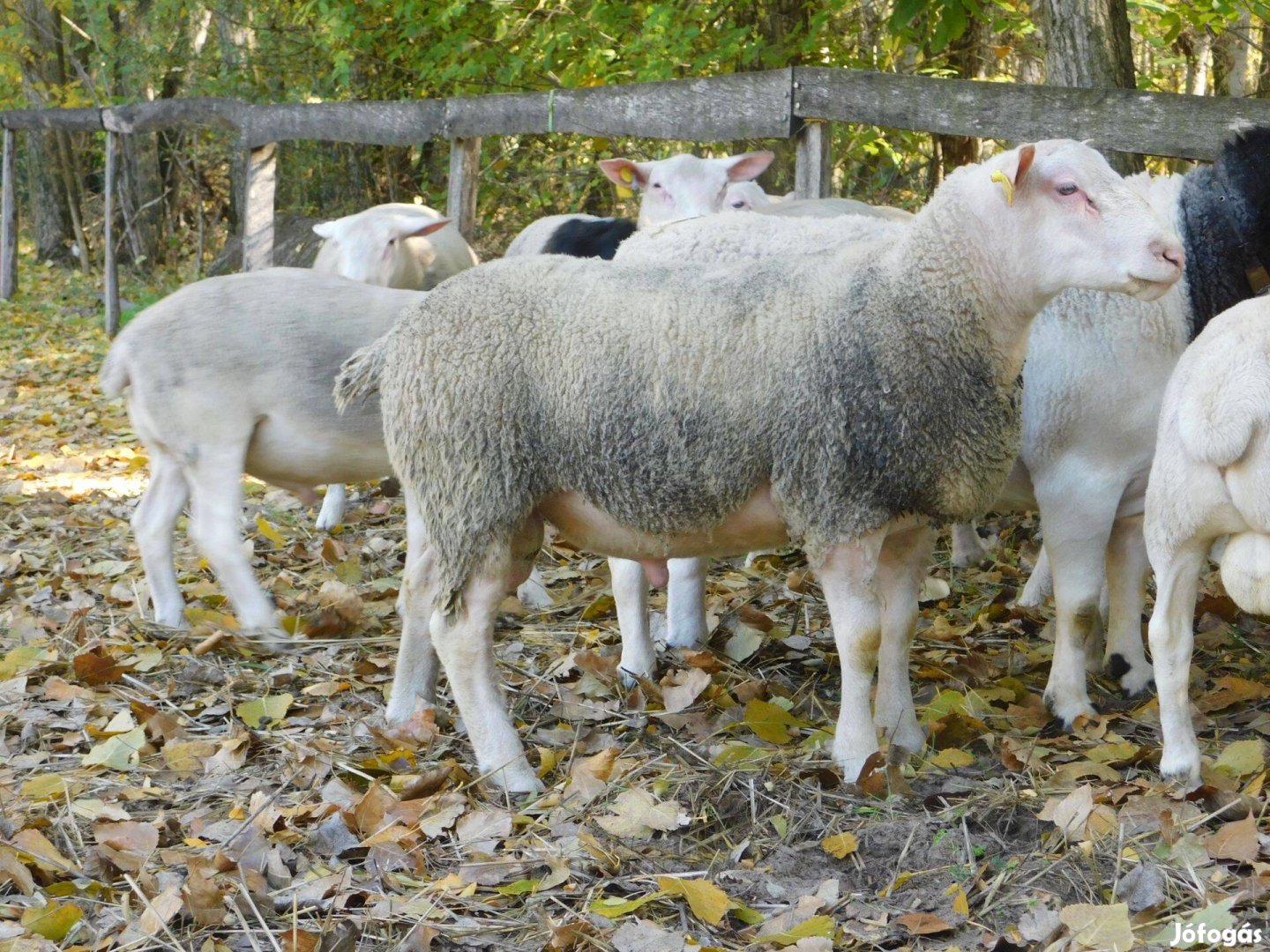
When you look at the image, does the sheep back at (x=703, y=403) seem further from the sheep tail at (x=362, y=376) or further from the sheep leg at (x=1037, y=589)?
the sheep leg at (x=1037, y=589)

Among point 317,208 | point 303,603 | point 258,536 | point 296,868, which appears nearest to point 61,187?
point 317,208

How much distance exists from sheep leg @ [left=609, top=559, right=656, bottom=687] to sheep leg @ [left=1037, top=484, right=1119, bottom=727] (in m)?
1.27

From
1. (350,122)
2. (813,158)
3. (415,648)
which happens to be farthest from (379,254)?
(350,122)

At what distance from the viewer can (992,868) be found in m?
3.13

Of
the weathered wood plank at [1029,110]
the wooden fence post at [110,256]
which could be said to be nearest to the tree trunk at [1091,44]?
the weathered wood plank at [1029,110]

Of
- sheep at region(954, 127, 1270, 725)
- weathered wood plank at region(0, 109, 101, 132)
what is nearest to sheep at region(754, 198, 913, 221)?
sheep at region(954, 127, 1270, 725)

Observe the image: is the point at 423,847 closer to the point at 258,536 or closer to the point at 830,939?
the point at 830,939

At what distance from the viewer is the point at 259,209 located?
34.5 ft

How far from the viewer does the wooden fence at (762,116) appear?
5242 mm

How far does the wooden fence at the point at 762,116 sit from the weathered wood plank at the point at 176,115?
6cm

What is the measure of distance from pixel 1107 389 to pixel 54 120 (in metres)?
13.6

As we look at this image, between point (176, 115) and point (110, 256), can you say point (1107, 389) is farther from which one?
point (110, 256)

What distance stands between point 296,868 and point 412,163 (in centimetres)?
1239

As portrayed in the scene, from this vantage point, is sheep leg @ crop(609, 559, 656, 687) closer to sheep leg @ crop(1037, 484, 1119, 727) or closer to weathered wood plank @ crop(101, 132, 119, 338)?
sheep leg @ crop(1037, 484, 1119, 727)
